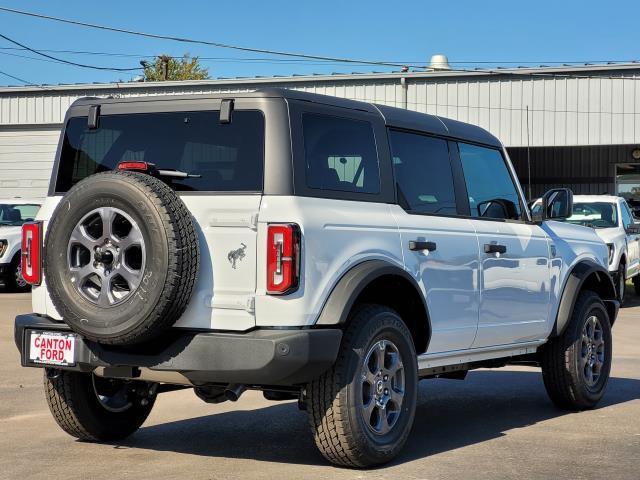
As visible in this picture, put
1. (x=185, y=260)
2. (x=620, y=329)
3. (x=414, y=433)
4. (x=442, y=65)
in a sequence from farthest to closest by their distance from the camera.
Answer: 1. (x=442, y=65)
2. (x=620, y=329)
3. (x=414, y=433)
4. (x=185, y=260)

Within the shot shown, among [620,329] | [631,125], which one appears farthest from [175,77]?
[620,329]

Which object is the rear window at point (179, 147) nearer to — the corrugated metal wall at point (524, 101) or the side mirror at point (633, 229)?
the side mirror at point (633, 229)

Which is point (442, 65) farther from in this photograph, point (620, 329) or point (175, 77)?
point (175, 77)

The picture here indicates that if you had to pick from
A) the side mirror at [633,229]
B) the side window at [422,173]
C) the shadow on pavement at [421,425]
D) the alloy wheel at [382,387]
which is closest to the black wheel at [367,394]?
the alloy wheel at [382,387]

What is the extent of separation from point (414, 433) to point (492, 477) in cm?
144

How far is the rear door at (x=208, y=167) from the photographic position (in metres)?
5.67

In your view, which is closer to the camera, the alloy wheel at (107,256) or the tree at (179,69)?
the alloy wheel at (107,256)

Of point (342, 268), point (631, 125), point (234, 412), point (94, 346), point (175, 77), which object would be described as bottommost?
point (234, 412)

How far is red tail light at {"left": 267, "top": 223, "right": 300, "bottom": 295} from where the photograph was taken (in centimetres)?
556

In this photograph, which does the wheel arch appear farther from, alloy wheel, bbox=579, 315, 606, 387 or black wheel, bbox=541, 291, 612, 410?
alloy wheel, bbox=579, 315, 606, 387

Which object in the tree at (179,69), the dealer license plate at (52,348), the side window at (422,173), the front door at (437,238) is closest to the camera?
the dealer license plate at (52,348)

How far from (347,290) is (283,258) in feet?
1.42

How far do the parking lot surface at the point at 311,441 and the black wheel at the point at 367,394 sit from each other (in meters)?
0.16

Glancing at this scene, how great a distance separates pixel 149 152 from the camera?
623 centimetres
